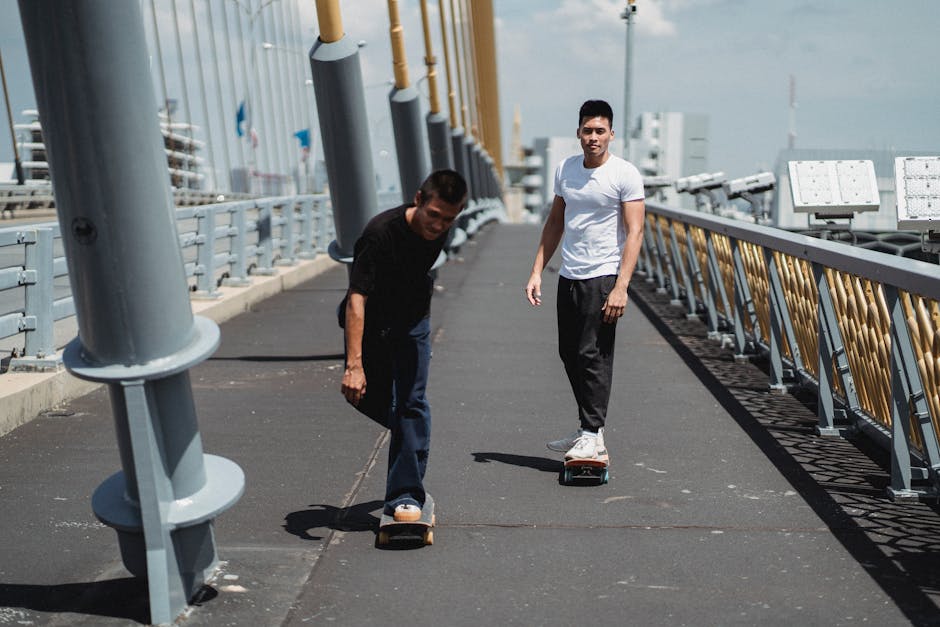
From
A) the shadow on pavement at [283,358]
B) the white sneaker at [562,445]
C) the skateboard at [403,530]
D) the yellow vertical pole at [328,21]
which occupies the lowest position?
the shadow on pavement at [283,358]

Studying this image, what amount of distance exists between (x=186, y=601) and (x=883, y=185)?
18599mm

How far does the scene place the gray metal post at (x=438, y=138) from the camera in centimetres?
2719

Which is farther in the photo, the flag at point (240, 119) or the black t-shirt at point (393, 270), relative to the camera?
the flag at point (240, 119)

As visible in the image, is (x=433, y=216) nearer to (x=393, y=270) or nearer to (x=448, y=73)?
(x=393, y=270)

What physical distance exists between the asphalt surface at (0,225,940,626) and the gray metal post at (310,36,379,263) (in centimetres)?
148

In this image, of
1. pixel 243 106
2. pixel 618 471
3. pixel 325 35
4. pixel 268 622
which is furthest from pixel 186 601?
pixel 243 106

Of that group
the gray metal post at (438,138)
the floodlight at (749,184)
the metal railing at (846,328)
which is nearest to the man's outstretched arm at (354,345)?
the metal railing at (846,328)

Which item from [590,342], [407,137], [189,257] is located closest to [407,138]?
[407,137]

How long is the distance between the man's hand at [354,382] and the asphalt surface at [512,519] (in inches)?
24.0

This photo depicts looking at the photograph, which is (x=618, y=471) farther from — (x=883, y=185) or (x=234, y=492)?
(x=883, y=185)

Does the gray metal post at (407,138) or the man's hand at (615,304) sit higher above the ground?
the gray metal post at (407,138)

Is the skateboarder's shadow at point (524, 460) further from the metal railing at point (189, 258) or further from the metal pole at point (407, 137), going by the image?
the metal pole at point (407, 137)

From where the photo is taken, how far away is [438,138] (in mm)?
27328

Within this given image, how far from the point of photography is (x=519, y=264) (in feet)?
81.5
